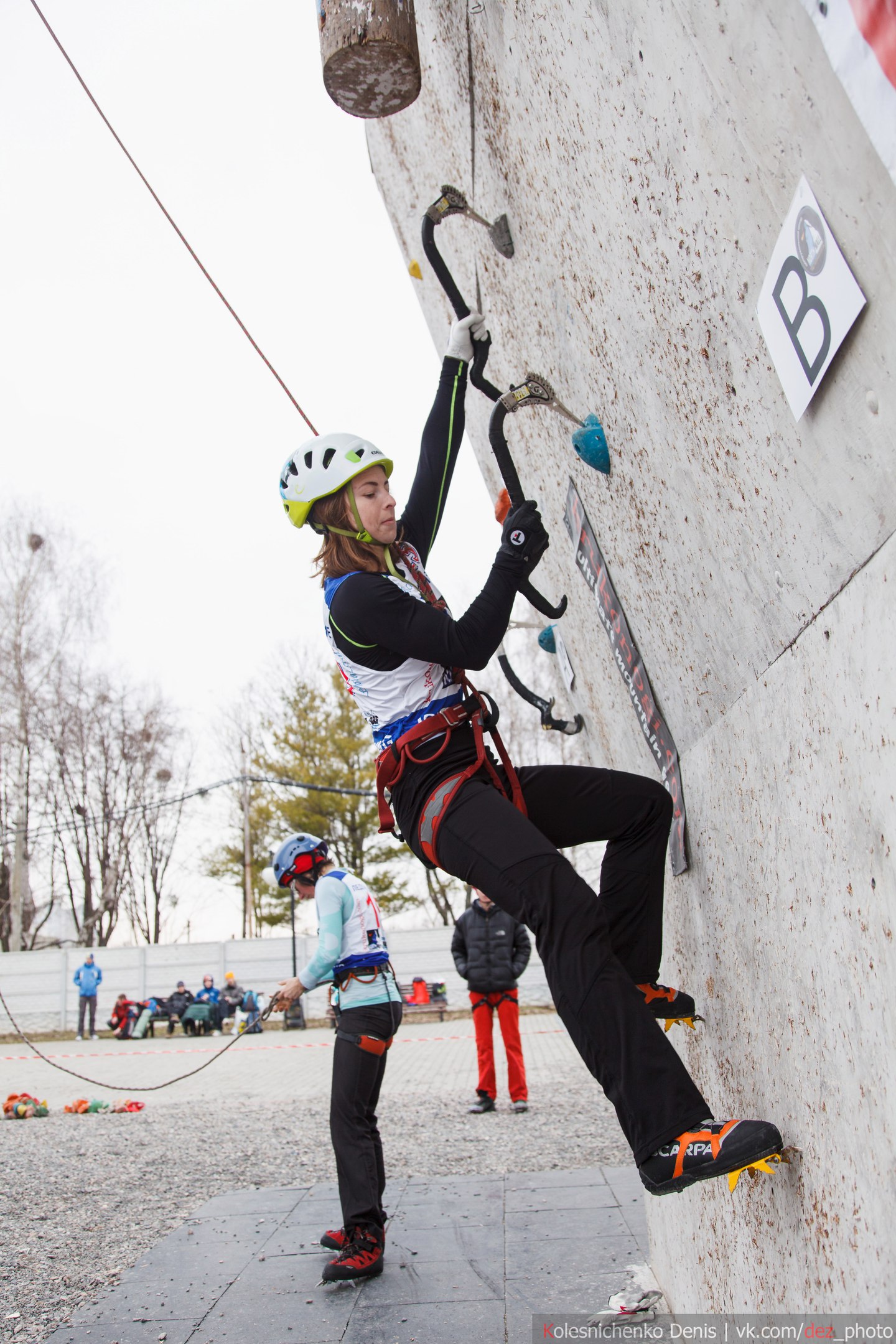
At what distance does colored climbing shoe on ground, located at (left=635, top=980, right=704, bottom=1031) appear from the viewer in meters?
2.38

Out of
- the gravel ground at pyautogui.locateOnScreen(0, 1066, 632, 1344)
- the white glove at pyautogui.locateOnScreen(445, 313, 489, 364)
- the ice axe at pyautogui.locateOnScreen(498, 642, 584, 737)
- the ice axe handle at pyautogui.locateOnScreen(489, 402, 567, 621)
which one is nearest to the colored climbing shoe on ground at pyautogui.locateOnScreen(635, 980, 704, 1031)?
the ice axe at pyautogui.locateOnScreen(498, 642, 584, 737)

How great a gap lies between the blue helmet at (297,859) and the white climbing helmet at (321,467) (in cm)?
231

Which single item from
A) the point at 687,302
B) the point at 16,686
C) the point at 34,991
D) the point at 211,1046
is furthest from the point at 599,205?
the point at 16,686

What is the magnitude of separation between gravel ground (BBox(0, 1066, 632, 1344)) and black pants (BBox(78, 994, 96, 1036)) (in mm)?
11028

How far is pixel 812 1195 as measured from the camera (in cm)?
165

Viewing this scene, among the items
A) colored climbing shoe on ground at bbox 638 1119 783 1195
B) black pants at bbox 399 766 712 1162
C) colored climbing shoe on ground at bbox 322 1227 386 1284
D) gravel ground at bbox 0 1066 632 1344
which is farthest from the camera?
gravel ground at bbox 0 1066 632 1344

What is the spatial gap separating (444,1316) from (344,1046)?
1.16 m

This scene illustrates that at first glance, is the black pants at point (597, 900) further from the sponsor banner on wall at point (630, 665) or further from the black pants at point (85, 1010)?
the black pants at point (85, 1010)

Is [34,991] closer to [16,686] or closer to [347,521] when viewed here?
[16,686]

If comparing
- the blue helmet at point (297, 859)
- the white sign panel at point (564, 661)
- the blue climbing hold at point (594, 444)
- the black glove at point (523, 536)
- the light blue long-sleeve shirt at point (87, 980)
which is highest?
the light blue long-sleeve shirt at point (87, 980)

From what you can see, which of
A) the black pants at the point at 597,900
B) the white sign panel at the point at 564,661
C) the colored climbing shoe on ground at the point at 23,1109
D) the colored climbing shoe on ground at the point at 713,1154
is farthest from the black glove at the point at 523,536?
the colored climbing shoe on ground at the point at 23,1109

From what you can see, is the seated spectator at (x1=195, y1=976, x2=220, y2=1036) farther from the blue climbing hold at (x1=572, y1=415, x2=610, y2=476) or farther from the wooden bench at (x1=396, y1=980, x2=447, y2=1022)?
the blue climbing hold at (x1=572, y1=415, x2=610, y2=476)

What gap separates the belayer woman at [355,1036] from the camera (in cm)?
400

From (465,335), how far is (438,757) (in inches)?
49.1
